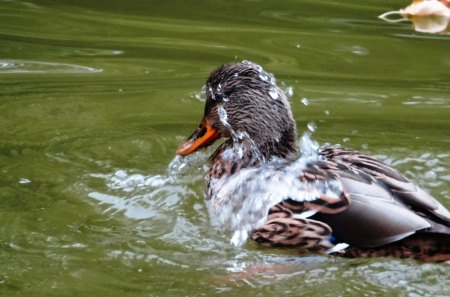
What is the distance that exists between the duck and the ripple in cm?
230

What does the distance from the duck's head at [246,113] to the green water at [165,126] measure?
0.42 metres

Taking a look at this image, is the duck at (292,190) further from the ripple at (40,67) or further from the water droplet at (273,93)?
the ripple at (40,67)

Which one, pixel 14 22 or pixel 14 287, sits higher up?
pixel 14 22

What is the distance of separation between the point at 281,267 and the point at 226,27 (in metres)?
4.75

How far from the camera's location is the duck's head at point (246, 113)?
750 cm

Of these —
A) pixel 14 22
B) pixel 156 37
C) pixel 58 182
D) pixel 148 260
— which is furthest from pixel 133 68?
pixel 148 260

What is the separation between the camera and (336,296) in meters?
5.87

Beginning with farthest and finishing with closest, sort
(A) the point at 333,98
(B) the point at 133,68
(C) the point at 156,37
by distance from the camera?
(C) the point at 156,37 → (B) the point at 133,68 → (A) the point at 333,98

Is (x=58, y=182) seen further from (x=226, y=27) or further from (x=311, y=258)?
(x=226, y=27)

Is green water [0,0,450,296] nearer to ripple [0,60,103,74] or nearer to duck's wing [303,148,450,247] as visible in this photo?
ripple [0,60,103,74]

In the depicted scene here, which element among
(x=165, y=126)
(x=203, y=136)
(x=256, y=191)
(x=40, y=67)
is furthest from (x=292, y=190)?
(x=40, y=67)

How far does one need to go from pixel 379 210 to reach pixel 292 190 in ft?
2.01

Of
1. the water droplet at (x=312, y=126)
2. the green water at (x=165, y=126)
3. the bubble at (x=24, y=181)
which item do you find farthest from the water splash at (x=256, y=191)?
the bubble at (x=24, y=181)

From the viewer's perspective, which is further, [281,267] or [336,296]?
[281,267]
